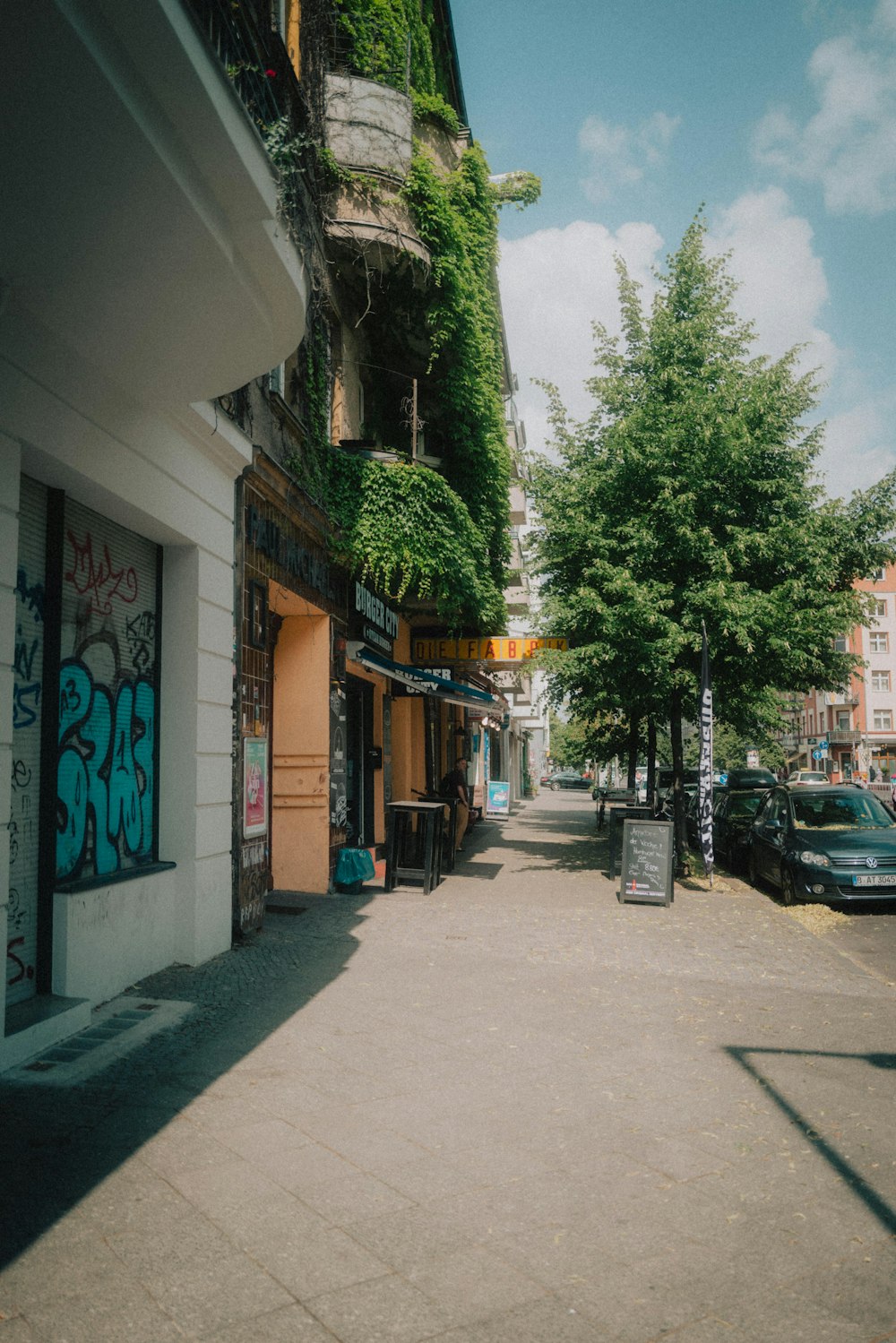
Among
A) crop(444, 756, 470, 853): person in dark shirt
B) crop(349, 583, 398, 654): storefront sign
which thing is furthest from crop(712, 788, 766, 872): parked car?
crop(349, 583, 398, 654): storefront sign

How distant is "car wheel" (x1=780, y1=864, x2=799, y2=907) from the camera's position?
476 inches

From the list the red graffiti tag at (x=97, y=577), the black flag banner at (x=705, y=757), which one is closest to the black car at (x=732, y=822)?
the black flag banner at (x=705, y=757)

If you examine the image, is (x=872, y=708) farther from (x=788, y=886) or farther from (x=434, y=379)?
(x=434, y=379)

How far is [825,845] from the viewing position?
11914 millimetres

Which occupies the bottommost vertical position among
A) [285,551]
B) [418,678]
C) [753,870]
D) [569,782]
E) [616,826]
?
[569,782]

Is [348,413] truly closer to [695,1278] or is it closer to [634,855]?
[634,855]

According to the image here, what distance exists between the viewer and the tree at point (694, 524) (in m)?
13.4

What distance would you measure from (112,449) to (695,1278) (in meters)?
5.45

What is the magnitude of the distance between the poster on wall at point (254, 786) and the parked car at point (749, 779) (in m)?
21.6

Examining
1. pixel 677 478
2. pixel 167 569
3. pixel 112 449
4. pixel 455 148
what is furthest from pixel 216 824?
pixel 455 148

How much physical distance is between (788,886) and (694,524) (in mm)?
5133

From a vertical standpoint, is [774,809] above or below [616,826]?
above

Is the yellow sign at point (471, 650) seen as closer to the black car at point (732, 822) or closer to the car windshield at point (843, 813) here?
the black car at point (732, 822)

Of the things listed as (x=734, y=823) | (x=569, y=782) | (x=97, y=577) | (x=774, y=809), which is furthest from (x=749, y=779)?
(x=569, y=782)
